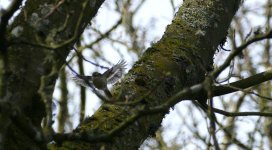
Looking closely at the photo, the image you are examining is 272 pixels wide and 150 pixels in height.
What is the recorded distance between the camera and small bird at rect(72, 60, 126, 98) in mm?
2369

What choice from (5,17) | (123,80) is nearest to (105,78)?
(123,80)

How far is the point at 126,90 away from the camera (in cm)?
245

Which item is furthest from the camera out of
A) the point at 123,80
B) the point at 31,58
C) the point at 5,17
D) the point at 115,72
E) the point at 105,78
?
the point at 115,72

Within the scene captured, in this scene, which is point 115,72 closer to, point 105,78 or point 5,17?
point 105,78

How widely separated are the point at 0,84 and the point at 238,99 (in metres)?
8.66

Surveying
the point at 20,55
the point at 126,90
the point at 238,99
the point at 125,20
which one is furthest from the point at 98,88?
the point at 238,99

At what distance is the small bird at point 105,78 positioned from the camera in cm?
237

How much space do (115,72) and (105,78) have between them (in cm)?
25

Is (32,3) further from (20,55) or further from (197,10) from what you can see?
(197,10)

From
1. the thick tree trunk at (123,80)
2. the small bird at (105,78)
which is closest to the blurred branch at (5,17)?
the thick tree trunk at (123,80)

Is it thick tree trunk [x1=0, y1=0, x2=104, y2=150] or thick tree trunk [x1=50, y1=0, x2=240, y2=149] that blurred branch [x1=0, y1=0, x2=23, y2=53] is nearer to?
thick tree trunk [x1=0, y1=0, x2=104, y2=150]

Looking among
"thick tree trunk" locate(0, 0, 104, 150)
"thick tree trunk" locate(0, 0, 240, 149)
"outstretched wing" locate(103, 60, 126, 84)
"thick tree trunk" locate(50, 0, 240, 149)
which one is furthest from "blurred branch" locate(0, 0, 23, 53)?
"outstretched wing" locate(103, 60, 126, 84)

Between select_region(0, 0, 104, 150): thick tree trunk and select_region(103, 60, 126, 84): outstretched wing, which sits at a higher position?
select_region(103, 60, 126, 84): outstretched wing

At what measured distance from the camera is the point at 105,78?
2459 millimetres
